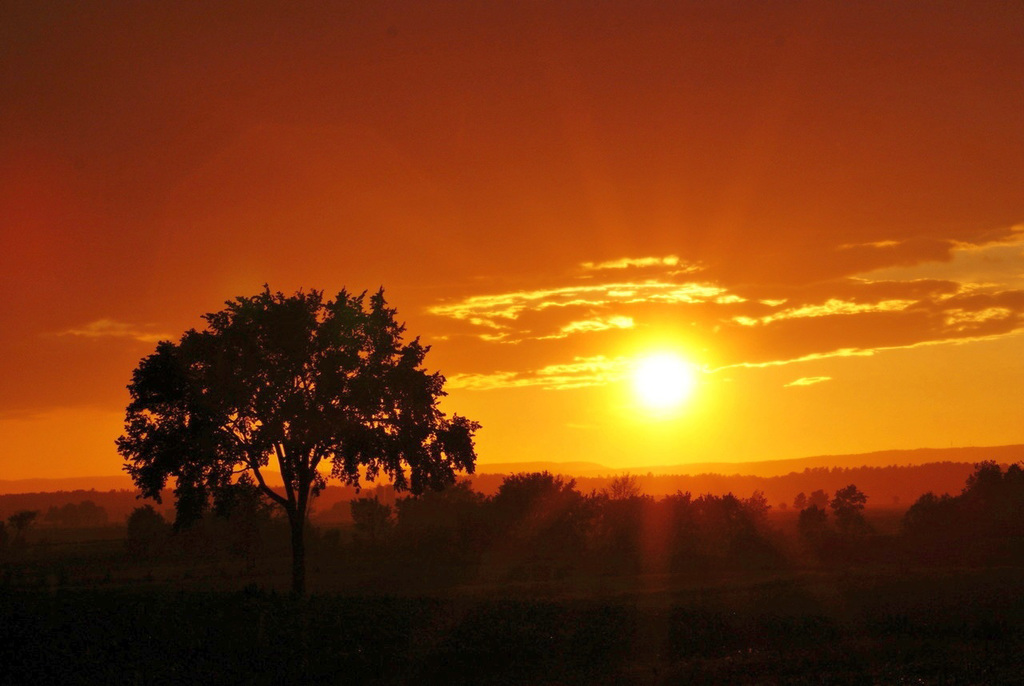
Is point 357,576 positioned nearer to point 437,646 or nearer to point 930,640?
point 437,646

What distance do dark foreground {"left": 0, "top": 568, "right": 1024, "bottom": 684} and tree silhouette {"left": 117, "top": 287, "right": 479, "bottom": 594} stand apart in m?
9.06

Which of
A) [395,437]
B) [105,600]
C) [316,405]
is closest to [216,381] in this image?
[316,405]

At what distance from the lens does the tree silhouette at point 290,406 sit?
43031 millimetres

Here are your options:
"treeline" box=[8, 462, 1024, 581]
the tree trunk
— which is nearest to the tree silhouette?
the tree trunk

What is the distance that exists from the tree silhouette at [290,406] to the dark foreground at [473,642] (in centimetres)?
906

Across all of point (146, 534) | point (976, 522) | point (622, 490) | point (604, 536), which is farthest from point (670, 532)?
point (146, 534)

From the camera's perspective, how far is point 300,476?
45562 mm

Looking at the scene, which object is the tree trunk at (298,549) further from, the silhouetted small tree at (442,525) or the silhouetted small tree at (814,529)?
the silhouetted small tree at (814,529)

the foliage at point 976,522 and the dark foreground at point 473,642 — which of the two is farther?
the foliage at point 976,522

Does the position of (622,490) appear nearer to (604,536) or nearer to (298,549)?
(604,536)

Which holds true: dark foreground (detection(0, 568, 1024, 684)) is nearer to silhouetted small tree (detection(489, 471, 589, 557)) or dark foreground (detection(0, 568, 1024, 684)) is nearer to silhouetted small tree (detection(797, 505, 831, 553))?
silhouetted small tree (detection(797, 505, 831, 553))

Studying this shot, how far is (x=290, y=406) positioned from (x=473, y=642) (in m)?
16.7

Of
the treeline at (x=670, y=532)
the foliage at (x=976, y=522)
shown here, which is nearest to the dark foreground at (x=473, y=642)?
the treeline at (x=670, y=532)

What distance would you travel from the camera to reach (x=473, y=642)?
3291 centimetres
